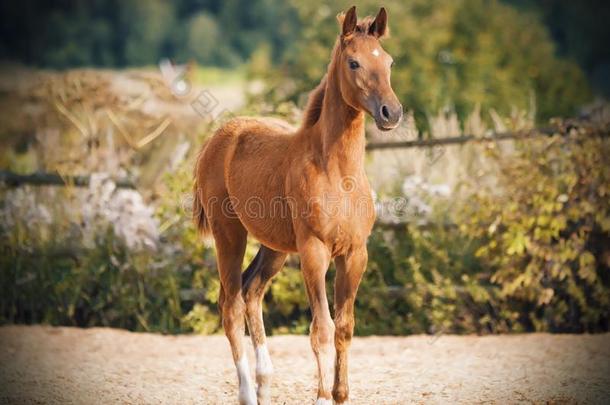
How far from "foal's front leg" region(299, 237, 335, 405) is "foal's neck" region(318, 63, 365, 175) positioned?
48 centimetres

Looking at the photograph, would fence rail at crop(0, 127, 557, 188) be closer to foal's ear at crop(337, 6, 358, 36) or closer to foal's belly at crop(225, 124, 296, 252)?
foal's belly at crop(225, 124, 296, 252)

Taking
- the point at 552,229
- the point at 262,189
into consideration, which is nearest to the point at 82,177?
the point at 262,189

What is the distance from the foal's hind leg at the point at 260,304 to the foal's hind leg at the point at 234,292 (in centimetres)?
8

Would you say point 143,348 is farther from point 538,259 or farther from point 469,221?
point 538,259

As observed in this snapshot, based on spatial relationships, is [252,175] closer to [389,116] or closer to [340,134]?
[340,134]

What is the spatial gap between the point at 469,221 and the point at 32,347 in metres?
4.28

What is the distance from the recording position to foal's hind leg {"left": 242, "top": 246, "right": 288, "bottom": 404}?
16.9 feet

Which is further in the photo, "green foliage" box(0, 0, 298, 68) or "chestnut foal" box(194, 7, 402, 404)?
"green foliage" box(0, 0, 298, 68)

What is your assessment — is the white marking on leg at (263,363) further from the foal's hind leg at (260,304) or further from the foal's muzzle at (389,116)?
the foal's muzzle at (389,116)

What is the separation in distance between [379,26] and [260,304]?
2069 mm

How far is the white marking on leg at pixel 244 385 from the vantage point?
16.6ft

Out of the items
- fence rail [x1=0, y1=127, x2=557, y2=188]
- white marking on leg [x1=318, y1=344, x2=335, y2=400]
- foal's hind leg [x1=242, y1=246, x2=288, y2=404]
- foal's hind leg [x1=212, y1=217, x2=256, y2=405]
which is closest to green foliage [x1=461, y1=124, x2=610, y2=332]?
fence rail [x1=0, y1=127, x2=557, y2=188]

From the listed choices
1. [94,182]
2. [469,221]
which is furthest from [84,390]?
[469,221]

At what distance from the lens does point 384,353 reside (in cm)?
686
